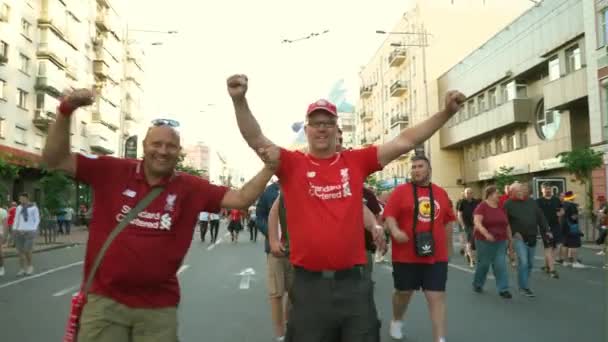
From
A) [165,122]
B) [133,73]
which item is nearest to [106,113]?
[133,73]

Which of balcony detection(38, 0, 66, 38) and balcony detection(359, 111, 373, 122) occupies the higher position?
balcony detection(38, 0, 66, 38)

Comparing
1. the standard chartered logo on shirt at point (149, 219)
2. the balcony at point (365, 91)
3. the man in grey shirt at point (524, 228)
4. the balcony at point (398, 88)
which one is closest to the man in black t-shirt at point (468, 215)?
the man in grey shirt at point (524, 228)

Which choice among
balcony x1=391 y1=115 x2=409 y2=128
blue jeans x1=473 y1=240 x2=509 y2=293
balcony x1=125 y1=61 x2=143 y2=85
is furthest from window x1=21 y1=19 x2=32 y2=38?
blue jeans x1=473 y1=240 x2=509 y2=293

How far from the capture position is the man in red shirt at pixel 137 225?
2.96 meters

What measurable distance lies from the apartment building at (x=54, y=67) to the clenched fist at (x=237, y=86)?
75.6 feet

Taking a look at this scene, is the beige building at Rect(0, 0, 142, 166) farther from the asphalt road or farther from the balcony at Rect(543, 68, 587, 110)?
the balcony at Rect(543, 68, 587, 110)

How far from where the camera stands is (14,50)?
1452 inches

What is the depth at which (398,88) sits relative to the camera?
55.3 metres

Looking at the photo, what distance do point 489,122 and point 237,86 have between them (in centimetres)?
3820

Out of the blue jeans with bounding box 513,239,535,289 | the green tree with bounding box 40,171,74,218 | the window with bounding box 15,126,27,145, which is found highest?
the window with bounding box 15,126,27,145

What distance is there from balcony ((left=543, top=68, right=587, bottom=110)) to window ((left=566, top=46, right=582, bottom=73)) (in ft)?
2.46

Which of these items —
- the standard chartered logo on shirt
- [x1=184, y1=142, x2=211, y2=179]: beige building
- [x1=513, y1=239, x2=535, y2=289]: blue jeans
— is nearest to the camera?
the standard chartered logo on shirt

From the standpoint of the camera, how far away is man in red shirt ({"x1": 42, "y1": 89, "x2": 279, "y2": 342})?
296 centimetres

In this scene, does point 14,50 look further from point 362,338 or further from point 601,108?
point 362,338
